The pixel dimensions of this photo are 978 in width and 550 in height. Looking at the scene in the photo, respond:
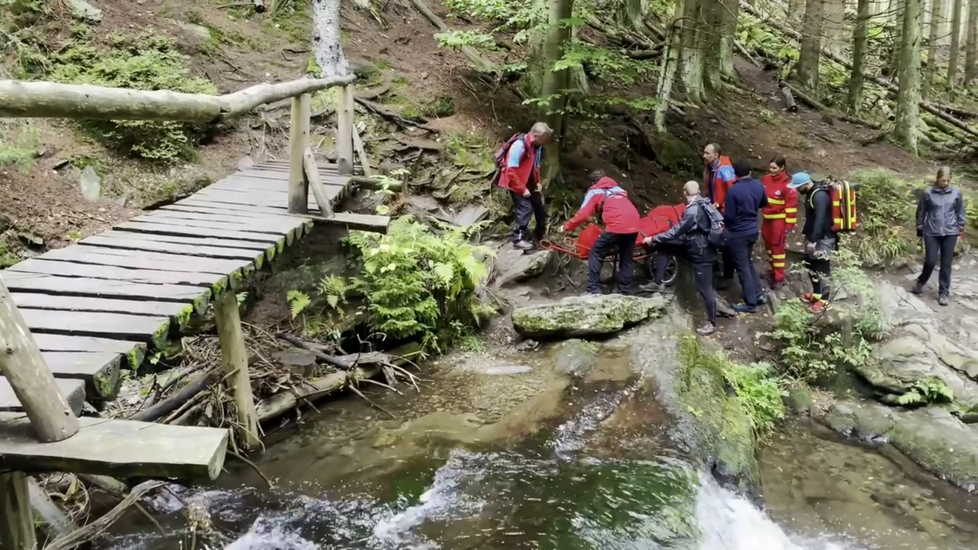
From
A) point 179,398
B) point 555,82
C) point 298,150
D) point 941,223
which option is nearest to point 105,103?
point 298,150

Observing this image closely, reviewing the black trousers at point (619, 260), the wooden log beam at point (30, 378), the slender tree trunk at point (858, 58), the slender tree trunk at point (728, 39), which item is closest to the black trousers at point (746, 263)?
the black trousers at point (619, 260)

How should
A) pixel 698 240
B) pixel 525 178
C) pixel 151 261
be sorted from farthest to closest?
pixel 525 178, pixel 698 240, pixel 151 261

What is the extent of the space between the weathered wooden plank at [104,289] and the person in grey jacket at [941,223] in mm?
10801

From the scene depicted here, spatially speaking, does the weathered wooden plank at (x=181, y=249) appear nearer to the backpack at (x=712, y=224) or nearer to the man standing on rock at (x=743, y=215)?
the backpack at (x=712, y=224)

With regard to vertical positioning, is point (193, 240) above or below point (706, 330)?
above

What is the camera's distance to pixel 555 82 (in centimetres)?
1185

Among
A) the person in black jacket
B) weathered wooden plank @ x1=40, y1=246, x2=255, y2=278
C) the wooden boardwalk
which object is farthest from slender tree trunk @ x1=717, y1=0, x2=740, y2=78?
weathered wooden plank @ x1=40, y1=246, x2=255, y2=278

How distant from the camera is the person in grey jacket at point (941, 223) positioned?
404 inches

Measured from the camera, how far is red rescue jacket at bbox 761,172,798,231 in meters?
10.5

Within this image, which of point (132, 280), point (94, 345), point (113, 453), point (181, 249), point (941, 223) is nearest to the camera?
point (113, 453)

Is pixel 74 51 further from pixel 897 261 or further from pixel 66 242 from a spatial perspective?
pixel 897 261

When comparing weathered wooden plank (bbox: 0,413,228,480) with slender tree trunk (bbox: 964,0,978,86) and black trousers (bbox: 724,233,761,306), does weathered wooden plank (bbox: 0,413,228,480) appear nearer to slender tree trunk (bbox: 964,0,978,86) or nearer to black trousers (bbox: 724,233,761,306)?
black trousers (bbox: 724,233,761,306)

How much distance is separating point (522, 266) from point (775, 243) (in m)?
4.24

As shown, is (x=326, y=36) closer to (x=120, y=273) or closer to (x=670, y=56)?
(x=670, y=56)
